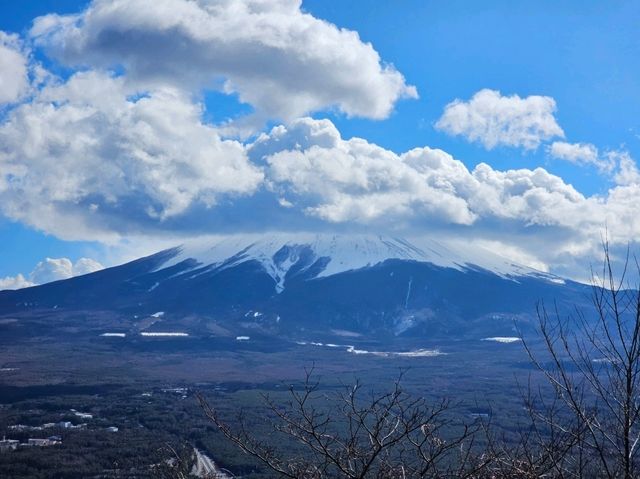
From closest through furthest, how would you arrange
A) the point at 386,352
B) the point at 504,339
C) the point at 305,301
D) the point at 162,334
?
the point at 386,352 → the point at 162,334 → the point at 504,339 → the point at 305,301

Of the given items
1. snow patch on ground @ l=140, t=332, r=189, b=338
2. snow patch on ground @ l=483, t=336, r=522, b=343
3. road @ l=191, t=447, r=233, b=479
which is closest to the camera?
road @ l=191, t=447, r=233, b=479

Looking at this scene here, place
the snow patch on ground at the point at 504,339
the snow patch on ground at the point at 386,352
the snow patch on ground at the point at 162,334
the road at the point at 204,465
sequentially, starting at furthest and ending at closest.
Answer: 1. the snow patch on ground at the point at 504,339
2. the snow patch on ground at the point at 162,334
3. the snow patch on ground at the point at 386,352
4. the road at the point at 204,465

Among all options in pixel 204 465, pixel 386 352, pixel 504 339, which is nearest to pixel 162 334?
pixel 386 352

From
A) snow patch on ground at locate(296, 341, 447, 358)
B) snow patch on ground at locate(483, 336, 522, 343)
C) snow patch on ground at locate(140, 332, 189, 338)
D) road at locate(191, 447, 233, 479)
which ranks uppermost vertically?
snow patch on ground at locate(483, 336, 522, 343)

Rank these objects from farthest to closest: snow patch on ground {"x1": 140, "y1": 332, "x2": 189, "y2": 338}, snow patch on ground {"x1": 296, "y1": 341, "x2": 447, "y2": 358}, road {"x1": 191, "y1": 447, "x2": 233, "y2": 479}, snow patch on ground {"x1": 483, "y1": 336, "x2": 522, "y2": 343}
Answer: snow patch on ground {"x1": 483, "y1": 336, "x2": 522, "y2": 343}, snow patch on ground {"x1": 140, "y1": 332, "x2": 189, "y2": 338}, snow patch on ground {"x1": 296, "y1": 341, "x2": 447, "y2": 358}, road {"x1": 191, "y1": 447, "x2": 233, "y2": 479}

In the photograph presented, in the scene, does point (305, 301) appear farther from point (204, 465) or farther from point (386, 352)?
point (204, 465)

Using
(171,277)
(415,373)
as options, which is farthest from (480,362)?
(171,277)

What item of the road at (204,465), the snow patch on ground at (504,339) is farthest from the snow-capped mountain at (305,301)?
the road at (204,465)

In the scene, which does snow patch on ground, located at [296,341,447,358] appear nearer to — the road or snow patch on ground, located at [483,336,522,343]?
snow patch on ground, located at [483,336,522,343]

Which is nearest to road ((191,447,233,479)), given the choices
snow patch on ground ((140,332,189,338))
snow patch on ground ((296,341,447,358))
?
snow patch on ground ((296,341,447,358))

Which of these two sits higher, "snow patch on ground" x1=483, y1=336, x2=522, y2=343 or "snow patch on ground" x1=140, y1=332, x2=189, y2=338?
"snow patch on ground" x1=483, y1=336, x2=522, y2=343

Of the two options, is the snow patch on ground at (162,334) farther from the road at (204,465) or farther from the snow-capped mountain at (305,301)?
the road at (204,465)
